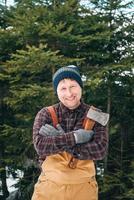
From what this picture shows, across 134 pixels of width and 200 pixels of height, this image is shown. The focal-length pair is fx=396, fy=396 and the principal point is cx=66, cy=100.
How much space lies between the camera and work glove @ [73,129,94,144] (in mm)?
2490

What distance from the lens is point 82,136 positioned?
8.19ft

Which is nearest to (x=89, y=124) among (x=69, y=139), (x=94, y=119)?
(x=94, y=119)

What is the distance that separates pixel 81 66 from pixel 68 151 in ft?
23.5

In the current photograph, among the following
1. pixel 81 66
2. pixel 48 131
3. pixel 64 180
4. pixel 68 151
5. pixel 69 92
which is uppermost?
pixel 81 66

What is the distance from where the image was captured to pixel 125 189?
28.3ft

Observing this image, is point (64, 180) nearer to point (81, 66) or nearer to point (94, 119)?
point (94, 119)

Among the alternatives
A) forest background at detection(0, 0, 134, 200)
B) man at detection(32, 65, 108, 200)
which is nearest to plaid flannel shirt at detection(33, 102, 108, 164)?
man at detection(32, 65, 108, 200)

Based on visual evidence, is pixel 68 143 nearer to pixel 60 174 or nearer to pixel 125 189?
pixel 60 174

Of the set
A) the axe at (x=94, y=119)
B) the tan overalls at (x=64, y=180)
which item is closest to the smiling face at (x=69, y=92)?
the axe at (x=94, y=119)

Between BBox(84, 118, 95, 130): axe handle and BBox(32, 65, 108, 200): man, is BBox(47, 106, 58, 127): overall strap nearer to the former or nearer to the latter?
A: BBox(32, 65, 108, 200): man

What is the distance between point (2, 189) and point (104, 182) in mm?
4184

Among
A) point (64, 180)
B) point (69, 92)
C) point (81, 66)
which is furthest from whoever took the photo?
point (81, 66)

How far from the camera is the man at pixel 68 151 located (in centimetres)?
249

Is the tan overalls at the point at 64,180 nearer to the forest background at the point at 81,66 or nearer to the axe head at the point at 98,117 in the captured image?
the axe head at the point at 98,117
